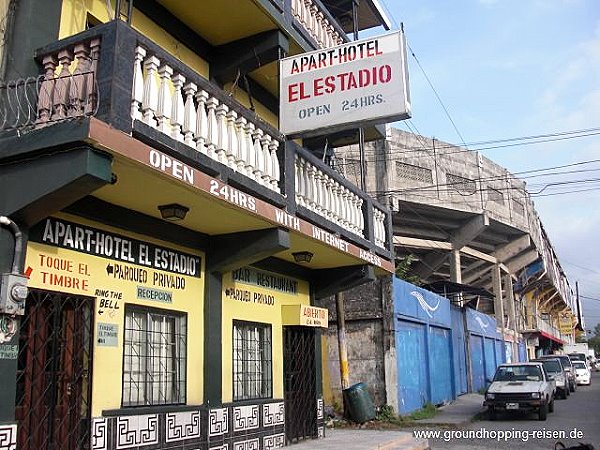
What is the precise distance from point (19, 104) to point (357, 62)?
4436mm

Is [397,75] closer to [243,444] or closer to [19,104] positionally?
[19,104]

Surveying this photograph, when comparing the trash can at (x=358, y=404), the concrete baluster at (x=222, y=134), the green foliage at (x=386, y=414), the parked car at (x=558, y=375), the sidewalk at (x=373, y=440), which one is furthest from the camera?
the parked car at (x=558, y=375)

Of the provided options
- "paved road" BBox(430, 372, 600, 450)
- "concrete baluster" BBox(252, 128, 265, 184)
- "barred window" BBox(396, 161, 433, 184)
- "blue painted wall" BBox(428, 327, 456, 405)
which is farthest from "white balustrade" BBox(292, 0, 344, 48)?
"barred window" BBox(396, 161, 433, 184)

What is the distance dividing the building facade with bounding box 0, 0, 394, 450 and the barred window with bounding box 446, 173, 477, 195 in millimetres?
19431

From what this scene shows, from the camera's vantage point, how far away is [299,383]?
467 inches

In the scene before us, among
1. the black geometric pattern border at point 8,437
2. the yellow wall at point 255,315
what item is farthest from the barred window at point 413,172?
the black geometric pattern border at point 8,437

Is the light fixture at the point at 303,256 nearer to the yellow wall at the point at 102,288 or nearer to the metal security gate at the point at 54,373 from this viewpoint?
the yellow wall at the point at 102,288

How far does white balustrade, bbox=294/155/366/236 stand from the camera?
32.7 ft

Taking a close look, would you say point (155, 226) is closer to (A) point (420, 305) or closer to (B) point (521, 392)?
(B) point (521, 392)

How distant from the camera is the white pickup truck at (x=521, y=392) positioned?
17156 mm

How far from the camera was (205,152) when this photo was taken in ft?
25.0

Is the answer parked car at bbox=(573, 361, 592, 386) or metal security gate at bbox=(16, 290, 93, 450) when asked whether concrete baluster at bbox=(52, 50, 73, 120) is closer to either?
metal security gate at bbox=(16, 290, 93, 450)

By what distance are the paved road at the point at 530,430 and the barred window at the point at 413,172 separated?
1124 cm

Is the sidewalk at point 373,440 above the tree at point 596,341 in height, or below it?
below
